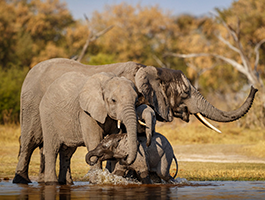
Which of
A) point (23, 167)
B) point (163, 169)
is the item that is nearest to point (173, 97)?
point (163, 169)

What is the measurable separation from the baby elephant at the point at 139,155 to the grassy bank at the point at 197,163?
6.15 feet

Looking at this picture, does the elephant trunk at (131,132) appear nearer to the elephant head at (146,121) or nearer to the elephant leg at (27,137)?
the elephant head at (146,121)

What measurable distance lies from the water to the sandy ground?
17.1ft

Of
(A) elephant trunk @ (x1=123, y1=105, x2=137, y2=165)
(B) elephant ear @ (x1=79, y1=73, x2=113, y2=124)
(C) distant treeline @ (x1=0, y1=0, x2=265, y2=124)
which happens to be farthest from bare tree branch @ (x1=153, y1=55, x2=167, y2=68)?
(A) elephant trunk @ (x1=123, y1=105, x2=137, y2=165)

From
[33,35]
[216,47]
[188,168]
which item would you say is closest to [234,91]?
[216,47]

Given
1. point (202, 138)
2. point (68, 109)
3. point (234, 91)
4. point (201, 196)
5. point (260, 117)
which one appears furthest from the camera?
point (234, 91)

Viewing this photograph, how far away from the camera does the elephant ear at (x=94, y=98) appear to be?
700 centimetres

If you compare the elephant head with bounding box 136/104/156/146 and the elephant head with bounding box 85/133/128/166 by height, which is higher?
the elephant head with bounding box 136/104/156/146

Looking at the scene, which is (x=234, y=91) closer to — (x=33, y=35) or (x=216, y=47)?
(x=216, y=47)

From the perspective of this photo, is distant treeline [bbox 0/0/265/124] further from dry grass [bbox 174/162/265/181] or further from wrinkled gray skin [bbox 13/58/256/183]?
wrinkled gray skin [bbox 13/58/256/183]

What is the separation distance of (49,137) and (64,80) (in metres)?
1.00

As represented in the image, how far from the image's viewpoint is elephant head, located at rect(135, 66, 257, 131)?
8477 millimetres

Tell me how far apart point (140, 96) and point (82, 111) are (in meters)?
1.41

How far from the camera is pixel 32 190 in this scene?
697cm
